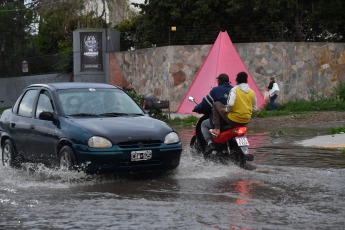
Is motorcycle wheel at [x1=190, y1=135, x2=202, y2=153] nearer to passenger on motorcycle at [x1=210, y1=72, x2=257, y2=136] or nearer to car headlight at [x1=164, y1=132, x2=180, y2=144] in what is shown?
passenger on motorcycle at [x1=210, y1=72, x2=257, y2=136]

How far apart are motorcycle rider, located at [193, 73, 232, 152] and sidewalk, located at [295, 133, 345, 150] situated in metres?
3.77

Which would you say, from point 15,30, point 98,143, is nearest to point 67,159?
point 98,143

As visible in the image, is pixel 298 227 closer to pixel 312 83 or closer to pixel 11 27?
pixel 312 83

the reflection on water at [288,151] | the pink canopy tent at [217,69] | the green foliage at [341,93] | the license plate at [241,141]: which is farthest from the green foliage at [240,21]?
the license plate at [241,141]

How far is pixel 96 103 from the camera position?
10188 millimetres

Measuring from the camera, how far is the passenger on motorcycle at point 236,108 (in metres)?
10.6

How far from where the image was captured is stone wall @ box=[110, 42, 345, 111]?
29875 mm

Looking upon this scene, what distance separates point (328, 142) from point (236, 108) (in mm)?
4934

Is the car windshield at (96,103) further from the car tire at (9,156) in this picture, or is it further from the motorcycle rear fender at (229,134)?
the car tire at (9,156)

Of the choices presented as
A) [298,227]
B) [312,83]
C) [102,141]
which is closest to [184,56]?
[312,83]

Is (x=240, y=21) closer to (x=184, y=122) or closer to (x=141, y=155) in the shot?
(x=184, y=122)

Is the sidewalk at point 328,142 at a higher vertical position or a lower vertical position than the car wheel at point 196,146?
lower

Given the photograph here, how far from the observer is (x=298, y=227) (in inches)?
246

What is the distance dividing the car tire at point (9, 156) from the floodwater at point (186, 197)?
0.14 metres
